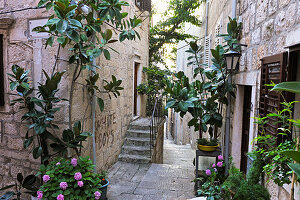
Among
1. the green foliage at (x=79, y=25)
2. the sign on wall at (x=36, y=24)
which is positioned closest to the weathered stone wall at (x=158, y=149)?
the green foliage at (x=79, y=25)

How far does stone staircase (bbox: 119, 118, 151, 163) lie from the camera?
209 inches

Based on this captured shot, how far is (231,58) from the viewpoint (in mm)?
3143

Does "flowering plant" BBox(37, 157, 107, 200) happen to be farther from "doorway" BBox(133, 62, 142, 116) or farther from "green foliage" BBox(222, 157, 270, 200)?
"doorway" BBox(133, 62, 142, 116)

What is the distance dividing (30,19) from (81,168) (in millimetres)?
2139

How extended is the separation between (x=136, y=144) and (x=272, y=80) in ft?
A: 13.4

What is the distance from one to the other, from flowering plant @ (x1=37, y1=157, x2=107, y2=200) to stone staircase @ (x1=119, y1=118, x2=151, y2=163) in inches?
97.8

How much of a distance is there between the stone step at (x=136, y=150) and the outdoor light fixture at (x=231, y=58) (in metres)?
3.02

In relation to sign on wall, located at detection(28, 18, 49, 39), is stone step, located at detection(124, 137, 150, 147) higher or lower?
lower

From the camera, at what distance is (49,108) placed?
109 inches

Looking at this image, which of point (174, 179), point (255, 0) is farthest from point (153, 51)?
point (255, 0)

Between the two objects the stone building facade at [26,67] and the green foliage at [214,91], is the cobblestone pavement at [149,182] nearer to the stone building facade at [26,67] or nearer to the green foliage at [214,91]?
the stone building facade at [26,67]

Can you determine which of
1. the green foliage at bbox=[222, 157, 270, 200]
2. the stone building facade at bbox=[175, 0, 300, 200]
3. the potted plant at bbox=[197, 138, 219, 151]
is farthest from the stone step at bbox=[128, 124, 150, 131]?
the green foliage at bbox=[222, 157, 270, 200]

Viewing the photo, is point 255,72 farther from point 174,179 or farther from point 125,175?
→ point 125,175

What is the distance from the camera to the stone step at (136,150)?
5.43 metres
